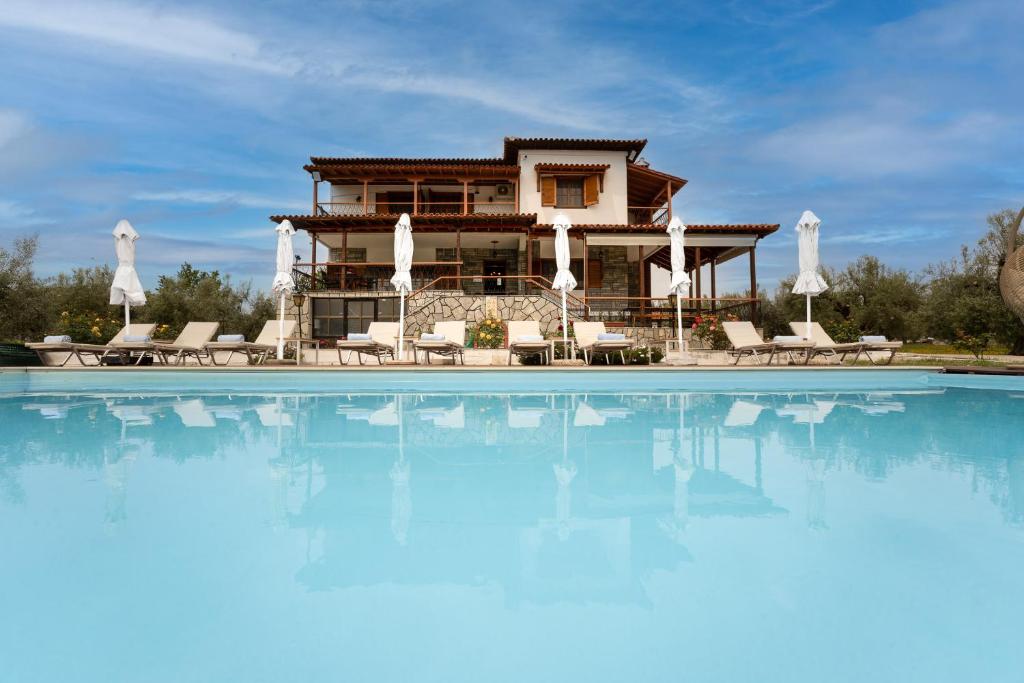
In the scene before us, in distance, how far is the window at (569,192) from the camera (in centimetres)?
2248

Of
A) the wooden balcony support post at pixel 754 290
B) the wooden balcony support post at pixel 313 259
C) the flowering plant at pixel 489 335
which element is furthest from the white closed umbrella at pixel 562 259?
the wooden balcony support post at pixel 313 259

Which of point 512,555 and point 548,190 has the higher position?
point 548,190

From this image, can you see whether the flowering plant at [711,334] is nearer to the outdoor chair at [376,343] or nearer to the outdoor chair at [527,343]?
the outdoor chair at [527,343]

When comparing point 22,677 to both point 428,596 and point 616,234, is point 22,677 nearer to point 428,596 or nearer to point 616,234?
point 428,596

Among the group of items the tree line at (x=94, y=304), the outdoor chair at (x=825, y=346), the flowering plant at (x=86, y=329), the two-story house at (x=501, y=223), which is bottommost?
the outdoor chair at (x=825, y=346)

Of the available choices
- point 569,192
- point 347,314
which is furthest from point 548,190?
point 347,314

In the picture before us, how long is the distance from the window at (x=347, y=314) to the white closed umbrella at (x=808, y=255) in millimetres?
11664

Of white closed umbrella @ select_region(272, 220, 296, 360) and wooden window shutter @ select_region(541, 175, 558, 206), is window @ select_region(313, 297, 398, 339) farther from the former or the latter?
wooden window shutter @ select_region(541, 175, 558, 206)

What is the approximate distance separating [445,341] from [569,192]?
11870 mm

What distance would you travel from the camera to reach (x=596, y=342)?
13.2m

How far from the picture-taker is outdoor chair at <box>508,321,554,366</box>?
12.9m

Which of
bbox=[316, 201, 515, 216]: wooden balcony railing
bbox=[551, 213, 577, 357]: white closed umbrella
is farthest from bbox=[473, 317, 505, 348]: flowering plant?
bbox=[316, 201, 515, 216]: wooden balcony railing

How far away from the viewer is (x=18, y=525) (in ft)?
8.96

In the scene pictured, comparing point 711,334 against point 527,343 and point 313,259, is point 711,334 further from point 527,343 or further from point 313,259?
point 313,259
